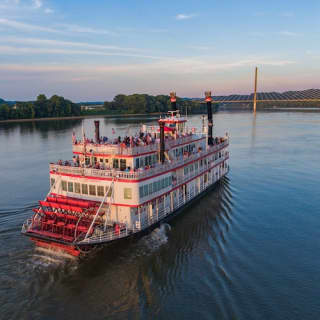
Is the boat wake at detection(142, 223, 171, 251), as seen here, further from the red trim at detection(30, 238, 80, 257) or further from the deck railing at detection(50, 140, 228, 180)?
the red trim at detection(30, 238, 80, 257)

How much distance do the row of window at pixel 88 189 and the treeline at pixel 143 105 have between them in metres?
118

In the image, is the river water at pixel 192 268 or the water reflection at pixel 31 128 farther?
the water reflection at pixel 31 128

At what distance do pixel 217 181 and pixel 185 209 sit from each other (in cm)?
833

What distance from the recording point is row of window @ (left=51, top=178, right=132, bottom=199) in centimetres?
2008

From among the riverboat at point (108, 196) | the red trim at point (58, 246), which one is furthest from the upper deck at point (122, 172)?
the red trim at point (58, 246)

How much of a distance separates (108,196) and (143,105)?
126 meters

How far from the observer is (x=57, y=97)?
431 feet

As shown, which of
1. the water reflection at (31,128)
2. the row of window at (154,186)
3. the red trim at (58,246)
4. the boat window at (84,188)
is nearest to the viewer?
the red trim at (58,246)

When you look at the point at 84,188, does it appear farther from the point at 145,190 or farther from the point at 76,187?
the point at 145,190

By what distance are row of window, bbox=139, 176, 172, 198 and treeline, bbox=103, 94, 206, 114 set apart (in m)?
117

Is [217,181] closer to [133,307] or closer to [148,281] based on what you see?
[148,281]

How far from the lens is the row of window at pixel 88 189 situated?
2008 cm

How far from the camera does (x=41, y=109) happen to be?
125688mm

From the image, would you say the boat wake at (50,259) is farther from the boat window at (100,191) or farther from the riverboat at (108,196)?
the boat window at (100,191)
